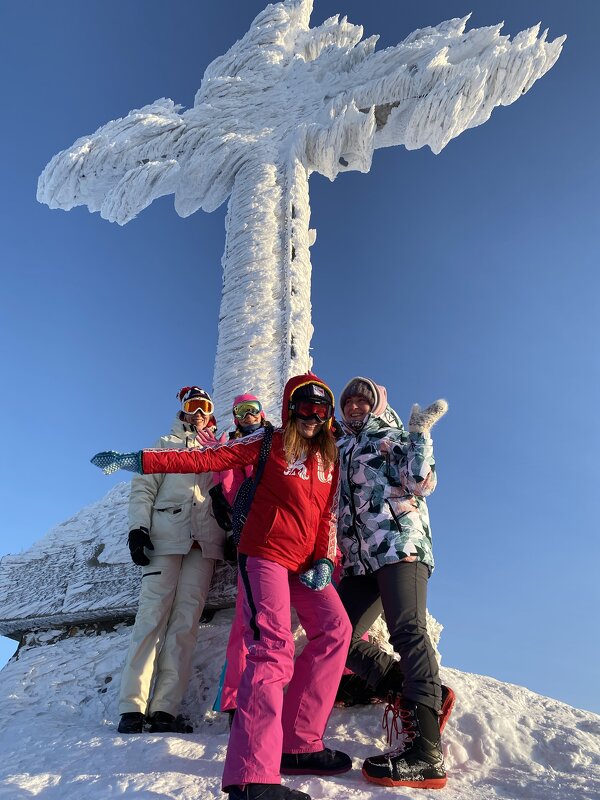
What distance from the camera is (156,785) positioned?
1.93m

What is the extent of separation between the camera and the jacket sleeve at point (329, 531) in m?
2.51

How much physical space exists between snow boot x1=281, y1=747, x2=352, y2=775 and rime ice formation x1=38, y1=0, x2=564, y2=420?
3.65 metres

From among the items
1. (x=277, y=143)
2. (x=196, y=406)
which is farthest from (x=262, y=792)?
(x=277, y=143)

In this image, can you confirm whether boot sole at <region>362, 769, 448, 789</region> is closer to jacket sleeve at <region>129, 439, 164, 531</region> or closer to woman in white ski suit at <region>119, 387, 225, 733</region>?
woman in white ski suit at <region>119, 387, 225, 733</region>

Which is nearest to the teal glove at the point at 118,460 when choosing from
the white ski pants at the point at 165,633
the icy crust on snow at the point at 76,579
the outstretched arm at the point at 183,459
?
the outstretched arm at the point at 183,459

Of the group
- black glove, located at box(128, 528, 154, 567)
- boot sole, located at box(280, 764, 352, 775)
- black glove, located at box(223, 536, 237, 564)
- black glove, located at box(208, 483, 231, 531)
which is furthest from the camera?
black glove, located at box(223, 536, 237, 564)

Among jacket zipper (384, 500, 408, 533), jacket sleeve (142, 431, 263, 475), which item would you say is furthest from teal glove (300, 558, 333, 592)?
jacket sleeve (142, 431, 263, 475)

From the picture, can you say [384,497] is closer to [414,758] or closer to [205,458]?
[205,458]

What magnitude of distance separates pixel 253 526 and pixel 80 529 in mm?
3392

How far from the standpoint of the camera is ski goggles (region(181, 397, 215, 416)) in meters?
4.04

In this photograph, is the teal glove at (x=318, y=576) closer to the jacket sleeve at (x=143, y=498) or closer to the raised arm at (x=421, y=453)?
the raised arm at (x=421, y=453)

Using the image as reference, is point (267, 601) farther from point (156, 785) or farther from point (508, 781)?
point (508, 781)

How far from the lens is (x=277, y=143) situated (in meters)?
7.45

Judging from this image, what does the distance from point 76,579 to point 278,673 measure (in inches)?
117
